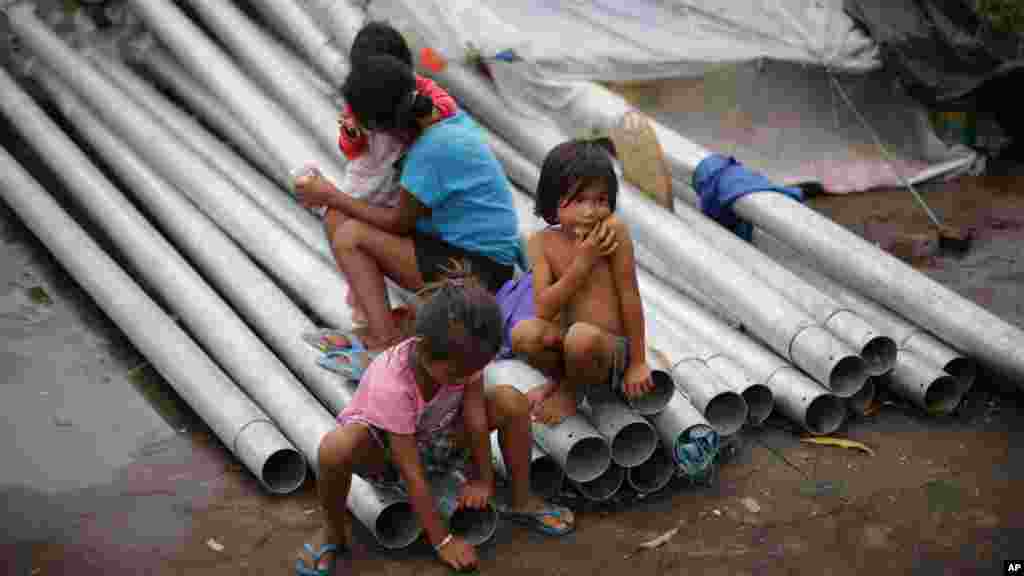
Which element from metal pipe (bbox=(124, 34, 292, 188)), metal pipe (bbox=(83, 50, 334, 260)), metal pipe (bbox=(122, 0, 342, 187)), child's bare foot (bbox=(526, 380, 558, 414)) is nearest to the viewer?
child's bare foot (bbox=(526, 380, 558, 414))

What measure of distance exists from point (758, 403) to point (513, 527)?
1130 millimetres

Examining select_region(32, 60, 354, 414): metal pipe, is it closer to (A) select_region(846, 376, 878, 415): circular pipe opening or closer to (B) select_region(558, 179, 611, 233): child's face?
(B) select_region(558, 179, 611, 233): child's face

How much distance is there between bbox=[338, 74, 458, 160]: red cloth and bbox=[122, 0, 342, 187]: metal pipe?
0.94m

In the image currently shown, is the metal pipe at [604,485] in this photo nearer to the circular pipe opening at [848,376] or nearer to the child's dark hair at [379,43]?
the circular pipe opening at [848,376]

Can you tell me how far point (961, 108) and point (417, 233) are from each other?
404 cm

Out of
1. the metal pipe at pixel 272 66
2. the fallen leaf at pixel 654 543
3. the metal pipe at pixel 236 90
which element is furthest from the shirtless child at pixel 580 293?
the metal pipe at pixel 272 66

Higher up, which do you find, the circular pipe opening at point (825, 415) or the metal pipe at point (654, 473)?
the metal pipe at point (654, 473)

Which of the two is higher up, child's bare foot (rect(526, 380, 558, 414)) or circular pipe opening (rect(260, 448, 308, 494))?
circular pipe opening (rect(260, 448, 308, 494))

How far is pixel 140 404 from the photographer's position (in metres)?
4.59

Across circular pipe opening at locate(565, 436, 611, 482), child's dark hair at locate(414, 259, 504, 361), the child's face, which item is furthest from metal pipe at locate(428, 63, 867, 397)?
child's dark hair at locate(414, 259, 504, 361)

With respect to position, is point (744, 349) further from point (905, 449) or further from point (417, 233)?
point (417, 233)

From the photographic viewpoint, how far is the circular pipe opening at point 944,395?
14.4 ft

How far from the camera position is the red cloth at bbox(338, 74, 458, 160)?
4355 mm

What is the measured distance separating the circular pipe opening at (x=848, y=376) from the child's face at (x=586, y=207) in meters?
1.24
